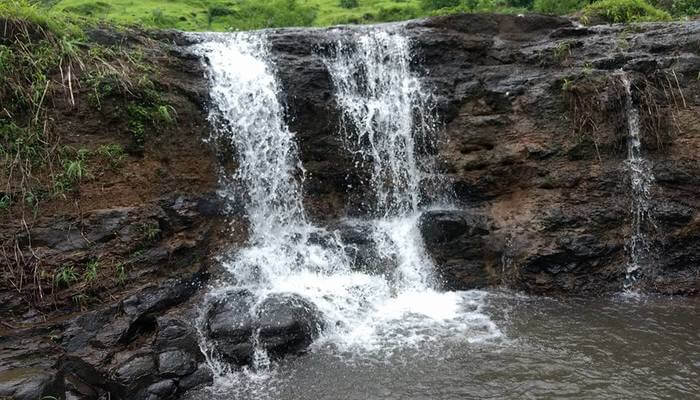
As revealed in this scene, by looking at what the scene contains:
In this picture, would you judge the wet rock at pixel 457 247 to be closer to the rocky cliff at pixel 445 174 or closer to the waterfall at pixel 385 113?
the rocky cliff at pixel 445 174

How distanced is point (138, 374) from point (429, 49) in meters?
7.46

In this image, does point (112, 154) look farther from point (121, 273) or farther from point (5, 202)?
point (121, 273)

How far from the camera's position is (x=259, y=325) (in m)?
6.24

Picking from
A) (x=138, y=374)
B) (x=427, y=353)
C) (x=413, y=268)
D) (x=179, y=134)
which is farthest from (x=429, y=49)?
(x=138, y=374)

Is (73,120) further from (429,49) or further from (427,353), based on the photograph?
(429,49)

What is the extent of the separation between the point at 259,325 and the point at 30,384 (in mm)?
2485

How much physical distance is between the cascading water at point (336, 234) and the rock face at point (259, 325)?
0.14 meters

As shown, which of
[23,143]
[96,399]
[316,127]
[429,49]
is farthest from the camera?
[429,49]

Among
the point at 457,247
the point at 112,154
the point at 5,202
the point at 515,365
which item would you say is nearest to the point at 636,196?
the point at 457,247

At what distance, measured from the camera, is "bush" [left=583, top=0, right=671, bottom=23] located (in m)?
11.3

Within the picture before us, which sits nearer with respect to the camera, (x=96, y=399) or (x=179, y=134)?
(x=96, y=399)

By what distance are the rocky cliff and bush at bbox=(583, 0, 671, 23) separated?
241 cm

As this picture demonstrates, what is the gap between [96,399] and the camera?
204 inches

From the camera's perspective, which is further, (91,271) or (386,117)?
(386,117)
